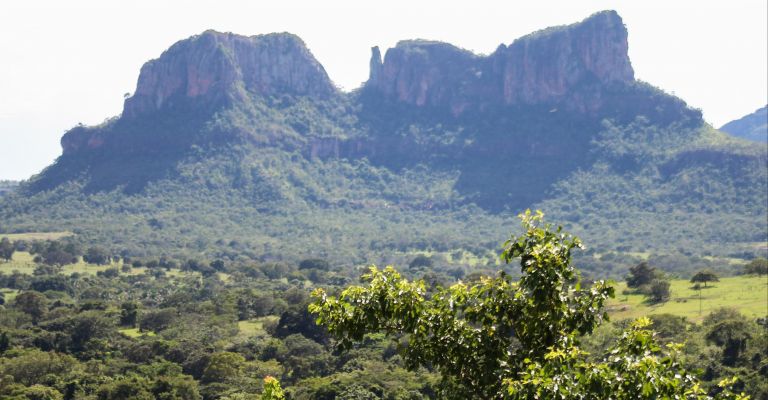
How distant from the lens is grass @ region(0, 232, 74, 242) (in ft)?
458

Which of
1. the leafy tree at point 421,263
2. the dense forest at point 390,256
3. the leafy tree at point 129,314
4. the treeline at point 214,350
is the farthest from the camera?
the leafy tree at point 421,263

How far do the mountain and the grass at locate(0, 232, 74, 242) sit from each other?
439 centimetres

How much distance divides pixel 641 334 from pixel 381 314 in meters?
3.07

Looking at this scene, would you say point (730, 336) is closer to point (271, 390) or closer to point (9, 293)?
point (271, 390)

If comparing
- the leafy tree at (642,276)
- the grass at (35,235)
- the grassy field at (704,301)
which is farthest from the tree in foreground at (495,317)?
the grass at (35,235)

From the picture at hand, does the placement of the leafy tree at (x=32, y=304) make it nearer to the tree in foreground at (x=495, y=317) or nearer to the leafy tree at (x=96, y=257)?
the leafy tree at (x=96, y=257)

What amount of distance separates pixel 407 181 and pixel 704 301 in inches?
5319

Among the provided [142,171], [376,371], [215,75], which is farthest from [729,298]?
[215,75]

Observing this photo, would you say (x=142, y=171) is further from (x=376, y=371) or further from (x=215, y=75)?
(x=376, y=371)

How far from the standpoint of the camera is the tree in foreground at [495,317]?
975cm

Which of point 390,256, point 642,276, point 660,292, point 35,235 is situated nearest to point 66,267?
point 35,235

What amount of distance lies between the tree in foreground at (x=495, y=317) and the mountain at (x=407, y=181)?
13545cm

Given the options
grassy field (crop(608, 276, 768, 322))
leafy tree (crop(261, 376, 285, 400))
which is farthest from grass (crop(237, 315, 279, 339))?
leafy tree (crop(261, 376, 285, 400))

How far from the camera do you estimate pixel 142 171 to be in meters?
181
